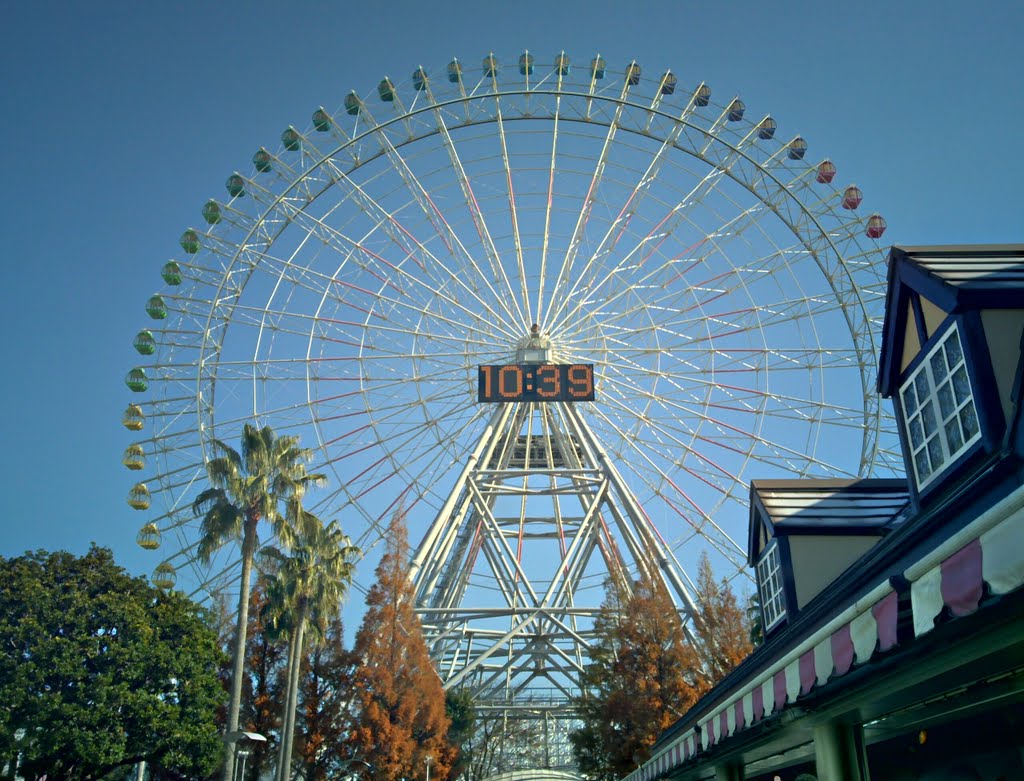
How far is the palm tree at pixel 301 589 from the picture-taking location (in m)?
25.6

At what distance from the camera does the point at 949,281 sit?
8398mm

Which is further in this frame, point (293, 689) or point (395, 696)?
point (395, 696)

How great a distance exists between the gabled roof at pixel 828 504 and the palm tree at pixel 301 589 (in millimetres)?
14211

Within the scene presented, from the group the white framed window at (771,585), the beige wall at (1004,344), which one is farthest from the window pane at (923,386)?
the white framed window at (771,585)

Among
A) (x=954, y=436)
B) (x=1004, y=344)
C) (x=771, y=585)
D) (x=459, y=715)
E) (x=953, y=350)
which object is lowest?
(x=459, y=715)

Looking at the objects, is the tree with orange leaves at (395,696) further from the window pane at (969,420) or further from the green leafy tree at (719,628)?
the window pane at (969,420)

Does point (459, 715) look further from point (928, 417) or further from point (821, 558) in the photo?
point (928, 417)

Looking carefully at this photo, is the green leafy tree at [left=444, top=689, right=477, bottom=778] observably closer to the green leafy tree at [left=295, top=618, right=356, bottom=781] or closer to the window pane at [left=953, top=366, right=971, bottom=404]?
the green leafy tree at [left=295, top=618, right=356, bottom=781]

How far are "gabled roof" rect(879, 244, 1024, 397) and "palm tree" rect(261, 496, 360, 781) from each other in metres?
19.1

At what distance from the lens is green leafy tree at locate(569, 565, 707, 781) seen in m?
28.2

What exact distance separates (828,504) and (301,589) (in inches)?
638

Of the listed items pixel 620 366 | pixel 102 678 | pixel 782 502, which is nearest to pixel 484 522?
pixel 620 366

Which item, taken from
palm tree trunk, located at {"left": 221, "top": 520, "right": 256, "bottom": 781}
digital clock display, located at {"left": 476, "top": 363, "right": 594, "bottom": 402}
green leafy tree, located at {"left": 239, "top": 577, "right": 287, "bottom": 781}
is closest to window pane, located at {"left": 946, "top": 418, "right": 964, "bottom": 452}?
palm tree trunk, located at {"left": 221, "top": 520, "right": 256, "bottom": 781}

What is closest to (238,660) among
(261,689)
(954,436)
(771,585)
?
(261,689)
